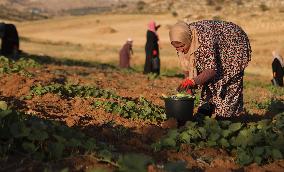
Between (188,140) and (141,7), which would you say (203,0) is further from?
(188,140)

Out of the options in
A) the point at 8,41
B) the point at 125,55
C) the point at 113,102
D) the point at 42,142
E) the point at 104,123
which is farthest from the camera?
the point at 125,55

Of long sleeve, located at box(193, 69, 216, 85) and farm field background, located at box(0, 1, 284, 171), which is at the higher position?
long sleeve, located at box(193, 69, 216, 85)

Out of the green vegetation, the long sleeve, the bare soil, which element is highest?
the long sleeve

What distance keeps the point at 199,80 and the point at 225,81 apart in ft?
1.72

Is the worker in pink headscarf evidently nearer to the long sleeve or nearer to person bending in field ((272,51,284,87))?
person bending in field ((272,51,284,87))

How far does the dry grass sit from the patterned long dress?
51.5 ft

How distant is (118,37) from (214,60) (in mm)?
33618

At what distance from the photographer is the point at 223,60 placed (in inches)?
274

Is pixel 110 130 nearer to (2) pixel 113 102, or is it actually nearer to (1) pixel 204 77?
(1) pixel 204 77

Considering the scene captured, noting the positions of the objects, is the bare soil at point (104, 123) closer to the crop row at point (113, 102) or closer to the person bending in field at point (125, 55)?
the crop row at point (113, 102)

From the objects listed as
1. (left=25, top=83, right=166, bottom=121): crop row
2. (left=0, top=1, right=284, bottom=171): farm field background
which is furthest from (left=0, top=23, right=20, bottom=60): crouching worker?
(left=25, top=83, right=166, bottom=121): crop row

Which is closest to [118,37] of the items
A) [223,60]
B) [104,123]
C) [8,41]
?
[8,41]

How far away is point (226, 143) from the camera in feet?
20.4

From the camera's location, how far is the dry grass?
27.6 metres
